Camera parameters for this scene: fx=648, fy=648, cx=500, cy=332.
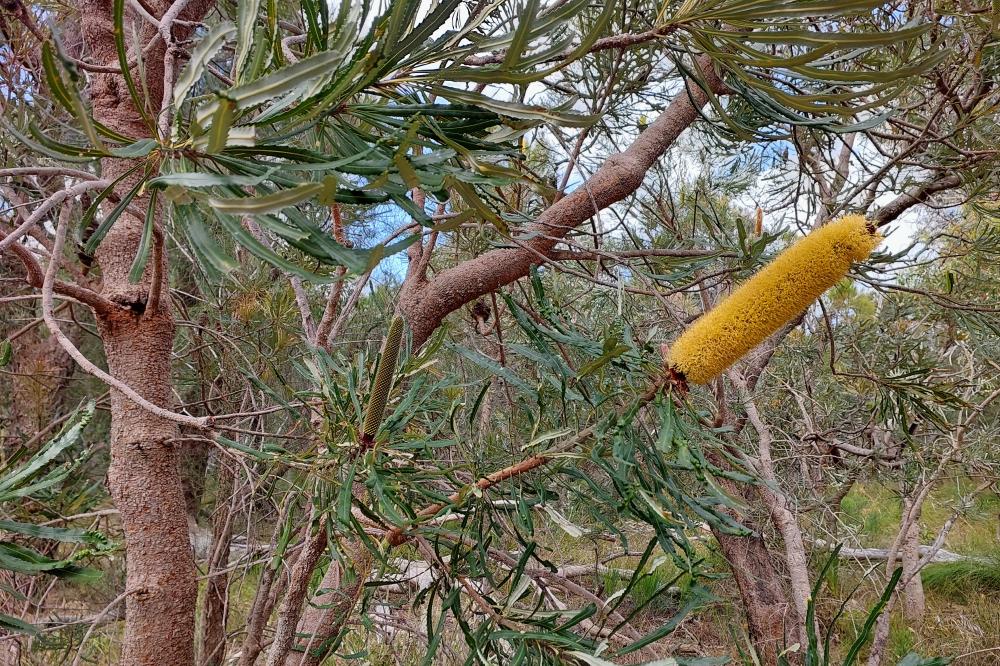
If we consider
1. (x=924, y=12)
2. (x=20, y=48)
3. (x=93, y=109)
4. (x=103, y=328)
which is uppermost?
(x=20, y=48)

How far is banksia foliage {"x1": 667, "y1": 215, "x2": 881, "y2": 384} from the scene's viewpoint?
1.35 ft

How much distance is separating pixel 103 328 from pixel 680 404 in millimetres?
564

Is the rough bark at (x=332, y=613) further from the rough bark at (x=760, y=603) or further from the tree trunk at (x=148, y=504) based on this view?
the rough bark at (x=760, y=603)

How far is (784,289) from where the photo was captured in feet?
1.35

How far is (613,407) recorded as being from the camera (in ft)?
1.66

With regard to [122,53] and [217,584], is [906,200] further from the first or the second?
[217,584]

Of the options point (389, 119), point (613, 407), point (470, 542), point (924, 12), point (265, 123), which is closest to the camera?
point (265, 123)

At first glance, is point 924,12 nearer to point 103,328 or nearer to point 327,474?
point 327,474

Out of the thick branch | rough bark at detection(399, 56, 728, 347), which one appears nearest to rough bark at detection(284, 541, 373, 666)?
rough bark at detection(399, 56, 728, 347)

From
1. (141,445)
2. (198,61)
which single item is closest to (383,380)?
(198,61)

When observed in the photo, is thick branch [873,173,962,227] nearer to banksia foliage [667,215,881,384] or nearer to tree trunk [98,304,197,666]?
banksia foliage [667,215,881,384]

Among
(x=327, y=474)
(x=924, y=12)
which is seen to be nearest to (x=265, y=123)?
(x=327, y=474)

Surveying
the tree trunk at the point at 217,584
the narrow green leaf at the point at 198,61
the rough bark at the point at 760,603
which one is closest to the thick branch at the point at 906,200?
the rough bark at the point at 760,603

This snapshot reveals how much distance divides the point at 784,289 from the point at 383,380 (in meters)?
0.26
